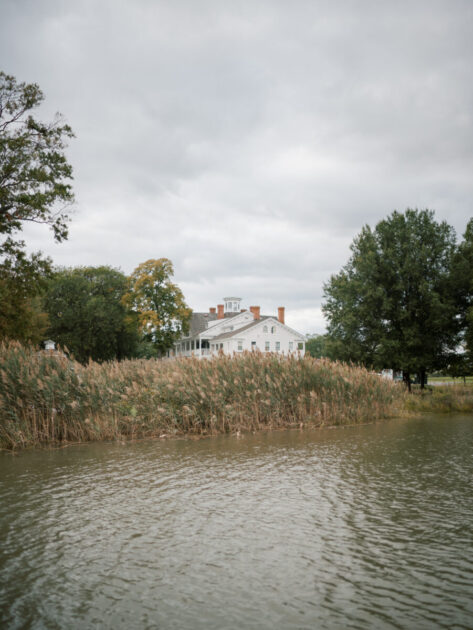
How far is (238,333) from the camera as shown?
64.9 metres

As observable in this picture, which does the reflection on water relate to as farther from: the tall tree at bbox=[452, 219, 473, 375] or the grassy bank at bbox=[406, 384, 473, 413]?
the tall tree at bbox=[452, 219, 473, 375]

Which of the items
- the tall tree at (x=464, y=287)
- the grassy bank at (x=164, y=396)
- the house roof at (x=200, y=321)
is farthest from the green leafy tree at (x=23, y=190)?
the house roof at (x=200, y=321)

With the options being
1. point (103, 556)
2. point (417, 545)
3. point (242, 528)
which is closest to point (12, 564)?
point (103, 556)

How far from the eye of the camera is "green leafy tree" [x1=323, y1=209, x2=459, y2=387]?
31531 mm

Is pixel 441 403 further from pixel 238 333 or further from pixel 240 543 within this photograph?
pixel 238 333

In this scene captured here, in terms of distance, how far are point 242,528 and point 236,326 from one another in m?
64.3

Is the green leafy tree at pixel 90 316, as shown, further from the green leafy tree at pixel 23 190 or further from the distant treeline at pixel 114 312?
the green leafy tree at pixel 23 190

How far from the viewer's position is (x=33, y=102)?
2183 cm

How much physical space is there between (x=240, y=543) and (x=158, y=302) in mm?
56043

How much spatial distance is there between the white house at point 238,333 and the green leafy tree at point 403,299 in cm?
2726

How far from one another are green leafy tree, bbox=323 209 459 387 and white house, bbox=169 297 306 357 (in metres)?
27.3

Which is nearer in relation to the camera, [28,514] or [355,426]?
[28,514]

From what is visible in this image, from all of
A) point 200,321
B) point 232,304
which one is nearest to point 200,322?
point 200,321

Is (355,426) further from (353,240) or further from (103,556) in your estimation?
(353,240)
